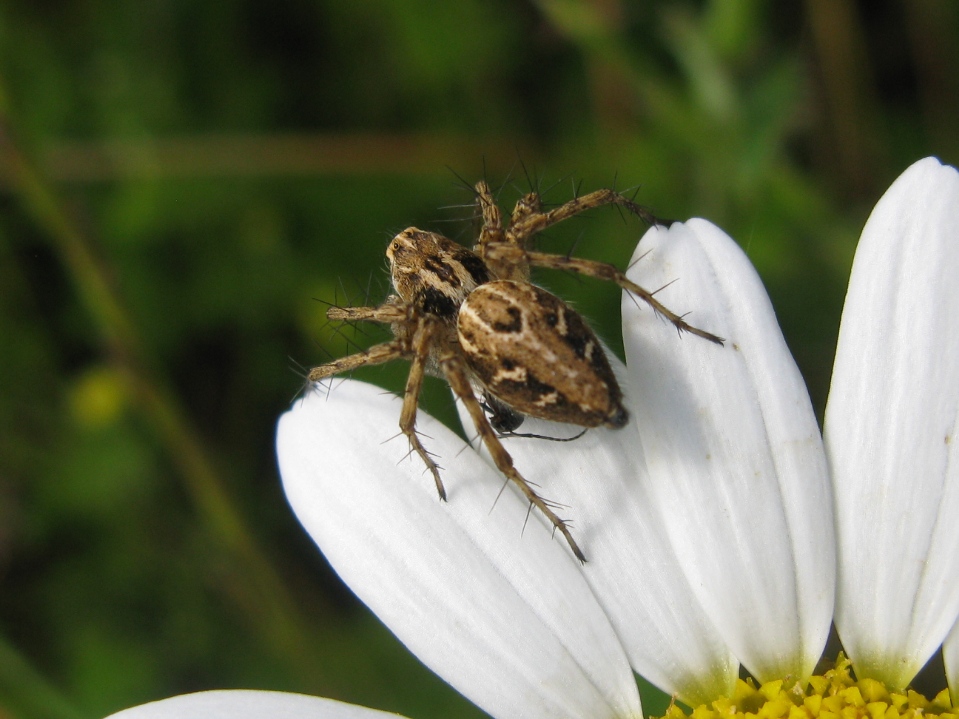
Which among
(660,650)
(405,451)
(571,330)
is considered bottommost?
(660,650)

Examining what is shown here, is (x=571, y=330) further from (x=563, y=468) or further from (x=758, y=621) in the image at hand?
(x=758, y=621)

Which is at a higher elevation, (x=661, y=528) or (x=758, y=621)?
(x=661, y=528)

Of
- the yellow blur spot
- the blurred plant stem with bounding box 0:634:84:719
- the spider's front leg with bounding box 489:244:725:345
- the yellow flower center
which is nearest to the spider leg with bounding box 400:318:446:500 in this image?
the spider's front leg with bounding box 489:244:725:345

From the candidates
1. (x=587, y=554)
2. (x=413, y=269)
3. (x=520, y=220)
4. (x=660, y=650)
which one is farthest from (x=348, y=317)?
(x=660, y=650)

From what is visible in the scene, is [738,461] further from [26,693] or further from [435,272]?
[26,693]

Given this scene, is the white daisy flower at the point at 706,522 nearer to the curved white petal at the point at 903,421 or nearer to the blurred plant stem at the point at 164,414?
the curved white petal at the point at 903,421

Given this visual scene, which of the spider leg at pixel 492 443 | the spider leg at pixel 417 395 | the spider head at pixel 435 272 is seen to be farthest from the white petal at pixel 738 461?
the spider head at pixel 435 272

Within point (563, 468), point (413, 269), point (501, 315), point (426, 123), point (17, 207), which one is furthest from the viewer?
point (426, 123)

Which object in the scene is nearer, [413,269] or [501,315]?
[501,315]
